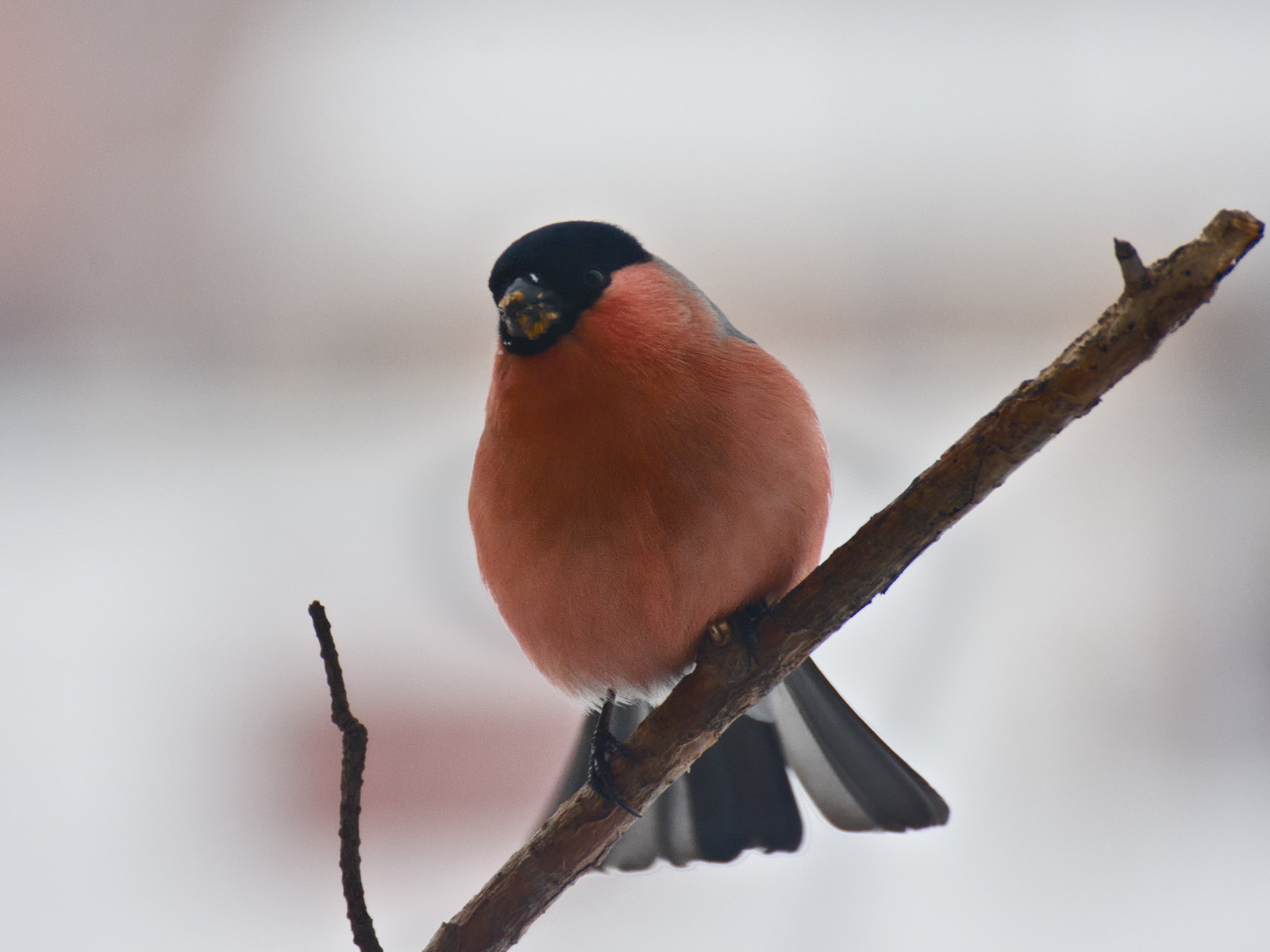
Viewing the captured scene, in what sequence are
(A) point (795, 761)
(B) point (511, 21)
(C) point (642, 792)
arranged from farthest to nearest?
(B) point (511, 21) < (A) point (795, 761) < (C) point (642, 792)

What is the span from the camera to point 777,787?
103cm

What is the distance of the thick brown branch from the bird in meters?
0.05

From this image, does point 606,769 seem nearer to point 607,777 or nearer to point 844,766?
point 607,777

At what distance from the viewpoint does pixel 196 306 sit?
1954mm

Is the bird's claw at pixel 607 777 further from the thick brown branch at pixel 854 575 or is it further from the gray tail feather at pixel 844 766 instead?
the gray tail feather at pixel 844 766

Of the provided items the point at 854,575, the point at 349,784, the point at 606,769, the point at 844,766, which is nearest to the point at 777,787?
the point at 844,766

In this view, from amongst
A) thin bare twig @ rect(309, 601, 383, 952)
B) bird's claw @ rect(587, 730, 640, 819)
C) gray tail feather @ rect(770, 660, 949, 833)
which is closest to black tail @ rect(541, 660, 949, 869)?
gray tail feather @ rect(770, 660, 949, 833)

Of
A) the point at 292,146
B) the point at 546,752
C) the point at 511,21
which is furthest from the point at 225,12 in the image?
the point at 546,752

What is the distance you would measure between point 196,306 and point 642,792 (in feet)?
4.83

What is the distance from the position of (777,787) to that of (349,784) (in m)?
0.48

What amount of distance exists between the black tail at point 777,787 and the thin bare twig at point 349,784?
0.30 meters

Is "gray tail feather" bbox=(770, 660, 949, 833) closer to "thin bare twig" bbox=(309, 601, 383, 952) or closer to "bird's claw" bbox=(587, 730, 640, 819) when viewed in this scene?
"bird's claw" bbox=(587, 730, 640, 819)

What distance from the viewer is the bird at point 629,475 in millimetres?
791

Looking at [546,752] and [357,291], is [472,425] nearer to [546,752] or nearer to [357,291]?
[357,291]
